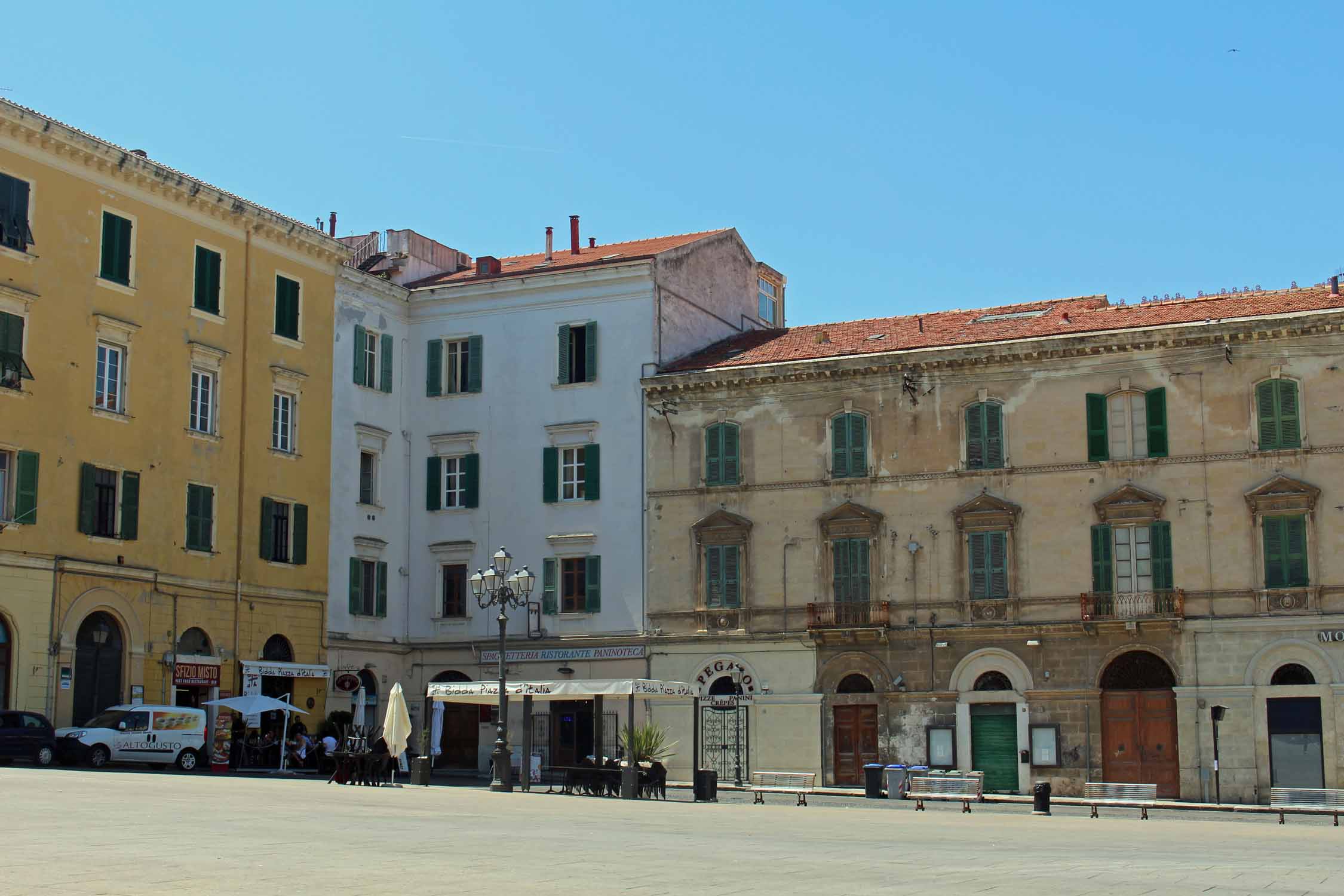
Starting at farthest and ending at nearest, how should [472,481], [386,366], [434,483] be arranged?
[434,483], [386,366], [472,481]

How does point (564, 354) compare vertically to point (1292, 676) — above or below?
above

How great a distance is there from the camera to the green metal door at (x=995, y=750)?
141 feet

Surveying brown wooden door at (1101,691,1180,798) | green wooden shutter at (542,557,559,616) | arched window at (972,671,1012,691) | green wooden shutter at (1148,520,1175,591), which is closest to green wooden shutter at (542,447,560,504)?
green wooden shutter at (542,557,559,616)

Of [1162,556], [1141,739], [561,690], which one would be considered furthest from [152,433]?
[1141,739]

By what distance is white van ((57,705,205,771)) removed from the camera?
35.4 m

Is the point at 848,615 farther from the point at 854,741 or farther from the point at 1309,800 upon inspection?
the point at 1309,800

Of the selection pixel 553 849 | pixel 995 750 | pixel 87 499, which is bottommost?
pixel 553 849

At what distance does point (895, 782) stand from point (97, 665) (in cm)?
1814

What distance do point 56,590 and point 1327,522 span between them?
2888 cm

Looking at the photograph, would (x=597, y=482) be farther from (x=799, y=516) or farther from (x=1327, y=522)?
(x=1327, y=522)

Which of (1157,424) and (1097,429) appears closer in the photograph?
(1157,424)

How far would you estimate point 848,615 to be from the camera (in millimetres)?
44781

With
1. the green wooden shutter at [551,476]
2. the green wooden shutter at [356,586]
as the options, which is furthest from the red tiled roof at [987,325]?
the green wooden shutter at [356,586]

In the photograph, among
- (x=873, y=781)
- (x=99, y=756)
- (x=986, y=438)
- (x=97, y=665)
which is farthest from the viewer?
(x=986, y=438)
